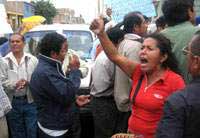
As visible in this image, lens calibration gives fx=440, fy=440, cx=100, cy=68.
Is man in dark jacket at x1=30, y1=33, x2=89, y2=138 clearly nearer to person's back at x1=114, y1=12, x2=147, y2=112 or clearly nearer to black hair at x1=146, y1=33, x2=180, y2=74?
person's back at x1=114, y1=12, x2=147, y2=112

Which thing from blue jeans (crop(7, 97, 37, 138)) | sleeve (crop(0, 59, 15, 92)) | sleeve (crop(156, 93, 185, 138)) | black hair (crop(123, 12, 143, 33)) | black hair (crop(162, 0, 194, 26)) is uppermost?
black hair (crop(162, 0, 194, 26))

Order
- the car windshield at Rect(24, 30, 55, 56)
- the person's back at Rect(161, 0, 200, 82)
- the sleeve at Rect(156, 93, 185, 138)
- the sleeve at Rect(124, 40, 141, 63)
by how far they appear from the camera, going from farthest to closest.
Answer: the car windshield at Rect(24, 30, 55, 56)
the sleeve at Rect(124, 40, 141, 63)
the person's back at Rect(161, 0, 200, 82)
the sleeve at Rect(156, 93, 185, 138)

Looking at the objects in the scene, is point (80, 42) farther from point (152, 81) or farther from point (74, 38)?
point (152, 81)

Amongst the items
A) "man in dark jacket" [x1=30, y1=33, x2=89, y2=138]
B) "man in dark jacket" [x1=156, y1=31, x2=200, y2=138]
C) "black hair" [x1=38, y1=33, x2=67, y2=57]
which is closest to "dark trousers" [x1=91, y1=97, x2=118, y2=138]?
"man in dark jacket" [x1=30, y1=33, x2=89, y2=138]

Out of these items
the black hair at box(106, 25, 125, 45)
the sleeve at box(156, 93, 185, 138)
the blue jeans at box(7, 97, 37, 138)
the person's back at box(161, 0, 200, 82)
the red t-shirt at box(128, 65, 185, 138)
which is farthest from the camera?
the blue jeans at box(7, 97, 37, 138)

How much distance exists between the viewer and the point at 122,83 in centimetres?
469

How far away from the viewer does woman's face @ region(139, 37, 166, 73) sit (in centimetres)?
335

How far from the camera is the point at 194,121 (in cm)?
235

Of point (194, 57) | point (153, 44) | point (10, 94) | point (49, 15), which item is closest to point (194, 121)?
point (194, 57)

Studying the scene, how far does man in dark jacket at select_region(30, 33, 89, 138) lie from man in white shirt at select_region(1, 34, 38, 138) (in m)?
1.47

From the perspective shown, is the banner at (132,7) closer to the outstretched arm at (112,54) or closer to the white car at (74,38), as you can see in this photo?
the white car at (74,38)

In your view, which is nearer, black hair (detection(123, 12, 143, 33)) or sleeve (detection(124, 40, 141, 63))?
sleeve (detection(124, 40, 141, 63))

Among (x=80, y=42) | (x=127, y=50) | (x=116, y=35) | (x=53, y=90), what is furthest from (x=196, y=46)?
(x=80, y=42)

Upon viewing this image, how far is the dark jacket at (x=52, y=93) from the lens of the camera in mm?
4234
